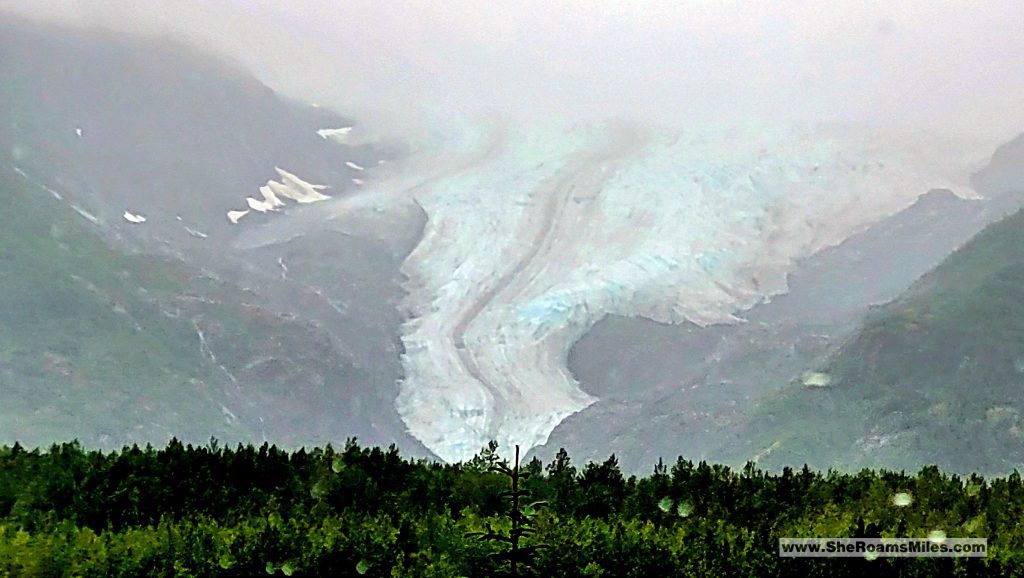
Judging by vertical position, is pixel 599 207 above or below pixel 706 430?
above

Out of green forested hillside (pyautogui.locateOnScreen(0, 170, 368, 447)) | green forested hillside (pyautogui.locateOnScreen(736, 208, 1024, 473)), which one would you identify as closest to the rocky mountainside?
green forested hillside (pyautogui.locateOnScreen(736, 208, 1024, 473))

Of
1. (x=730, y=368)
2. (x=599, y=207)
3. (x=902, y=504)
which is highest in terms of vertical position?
(x=599, y=207)

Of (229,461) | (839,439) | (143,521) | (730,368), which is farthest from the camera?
(730,368)

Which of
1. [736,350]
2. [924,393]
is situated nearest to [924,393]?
[924,393]

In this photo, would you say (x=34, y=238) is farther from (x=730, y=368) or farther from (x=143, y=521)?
(x=143, y=521)

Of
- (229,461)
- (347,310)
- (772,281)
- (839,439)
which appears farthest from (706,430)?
(229,461)

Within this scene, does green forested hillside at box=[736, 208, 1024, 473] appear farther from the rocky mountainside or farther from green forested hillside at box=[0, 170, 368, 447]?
green forested hillside at box=[0, 170, 368, 447]

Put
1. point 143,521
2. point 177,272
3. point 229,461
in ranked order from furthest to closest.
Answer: point 177,272, point 229,461, point 143,521
